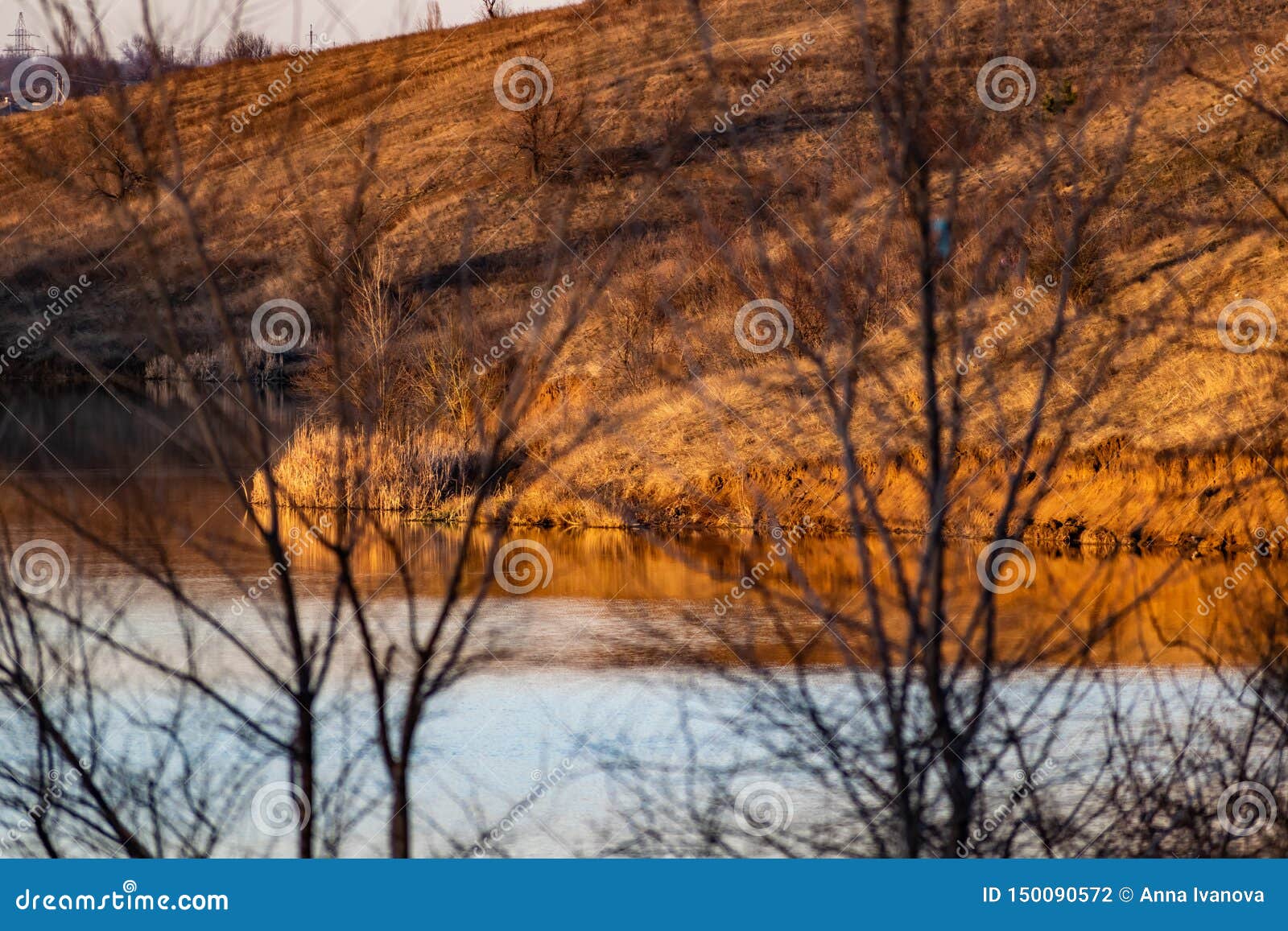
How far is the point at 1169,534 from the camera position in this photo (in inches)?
574

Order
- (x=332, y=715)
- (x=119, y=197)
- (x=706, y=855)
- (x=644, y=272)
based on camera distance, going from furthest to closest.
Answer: (x=644, y=272) < (x=332, y=715) < (x=706, y=855) < (x=119, y=197)

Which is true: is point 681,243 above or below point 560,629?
above

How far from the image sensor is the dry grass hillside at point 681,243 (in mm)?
3703

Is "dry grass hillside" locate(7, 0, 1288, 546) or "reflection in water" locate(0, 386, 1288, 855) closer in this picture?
"dry grass hillside" locate(7, 0, 1288, 546)

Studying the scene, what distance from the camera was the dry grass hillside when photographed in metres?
3.70

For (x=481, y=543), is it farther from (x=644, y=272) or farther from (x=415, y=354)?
(x=644, y=272)

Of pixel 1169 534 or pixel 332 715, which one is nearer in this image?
pixel 332 715

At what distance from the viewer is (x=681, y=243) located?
8.27m

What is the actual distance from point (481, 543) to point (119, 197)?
12539mm

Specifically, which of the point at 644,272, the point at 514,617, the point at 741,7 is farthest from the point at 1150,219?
the point at 741,7

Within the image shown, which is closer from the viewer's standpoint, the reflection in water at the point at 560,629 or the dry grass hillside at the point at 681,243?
the dry grass hillside at the point at 681,243

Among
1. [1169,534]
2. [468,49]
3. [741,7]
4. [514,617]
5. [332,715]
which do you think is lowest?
[332,715]

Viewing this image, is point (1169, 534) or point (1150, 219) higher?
point (1150, 219)

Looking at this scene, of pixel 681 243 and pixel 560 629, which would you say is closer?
pixel 681 243
